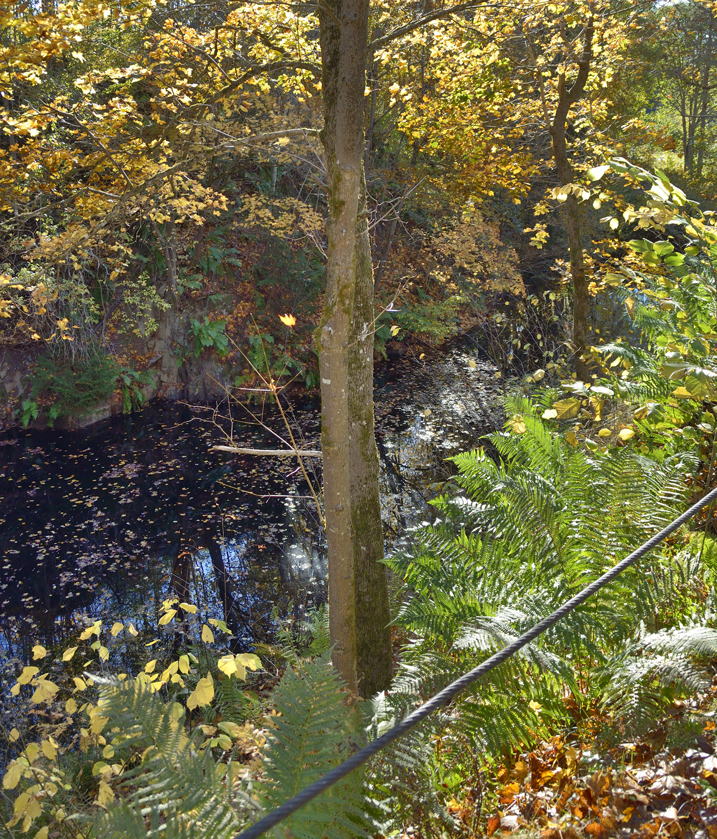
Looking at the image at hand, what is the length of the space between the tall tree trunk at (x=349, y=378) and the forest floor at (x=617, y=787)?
129 centimetres

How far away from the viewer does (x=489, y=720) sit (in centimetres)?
215

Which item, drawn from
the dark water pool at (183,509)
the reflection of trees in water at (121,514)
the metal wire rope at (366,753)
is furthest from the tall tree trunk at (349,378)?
the reflection of trees in water at (121,514)

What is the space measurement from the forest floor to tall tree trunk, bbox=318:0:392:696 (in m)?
1.29

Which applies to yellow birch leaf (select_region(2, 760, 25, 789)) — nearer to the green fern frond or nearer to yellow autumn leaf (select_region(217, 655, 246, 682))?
yellow autumn leaf (select_region(217, 655, 246, 682))

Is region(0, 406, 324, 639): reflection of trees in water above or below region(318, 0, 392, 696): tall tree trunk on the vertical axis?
below

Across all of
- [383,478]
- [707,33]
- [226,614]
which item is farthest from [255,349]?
[707,33]

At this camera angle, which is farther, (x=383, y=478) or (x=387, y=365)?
(x=387, y=365)

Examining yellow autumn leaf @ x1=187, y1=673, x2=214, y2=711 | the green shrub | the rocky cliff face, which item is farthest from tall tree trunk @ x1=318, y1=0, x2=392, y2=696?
the green shrub

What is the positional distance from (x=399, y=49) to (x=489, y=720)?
5367 millimetres

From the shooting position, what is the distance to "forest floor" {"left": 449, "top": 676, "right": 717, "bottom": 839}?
1.72 m

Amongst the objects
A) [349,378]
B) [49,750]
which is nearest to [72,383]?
[349,378]

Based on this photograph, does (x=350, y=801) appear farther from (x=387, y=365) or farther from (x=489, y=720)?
(x=387, y=365)

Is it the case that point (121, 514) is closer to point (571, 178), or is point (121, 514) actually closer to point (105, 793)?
point (105, 793)

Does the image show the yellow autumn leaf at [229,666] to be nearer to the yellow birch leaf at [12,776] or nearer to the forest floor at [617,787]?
the yellow birch leaf at [12,776]
